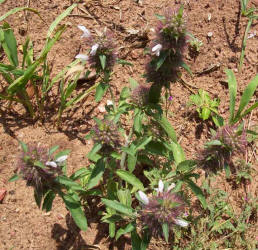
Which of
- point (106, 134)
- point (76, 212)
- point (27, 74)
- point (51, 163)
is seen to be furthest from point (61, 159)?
point (27, 74)

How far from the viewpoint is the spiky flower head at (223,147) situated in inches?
81.7

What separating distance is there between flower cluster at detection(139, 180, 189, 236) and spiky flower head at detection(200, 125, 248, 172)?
0.38 m

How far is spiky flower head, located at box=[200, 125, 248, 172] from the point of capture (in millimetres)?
2076

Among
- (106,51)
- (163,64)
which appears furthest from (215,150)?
(106,51)

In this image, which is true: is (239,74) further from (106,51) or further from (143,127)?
(106,51)

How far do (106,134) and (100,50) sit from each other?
690 millimetres

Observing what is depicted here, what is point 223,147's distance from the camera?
84.7 inches

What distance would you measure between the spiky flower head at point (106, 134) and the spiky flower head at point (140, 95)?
15.2 inches

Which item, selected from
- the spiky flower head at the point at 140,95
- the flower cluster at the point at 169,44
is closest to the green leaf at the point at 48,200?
the spiky flower head at the point at 140,95

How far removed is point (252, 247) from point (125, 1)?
136 inches

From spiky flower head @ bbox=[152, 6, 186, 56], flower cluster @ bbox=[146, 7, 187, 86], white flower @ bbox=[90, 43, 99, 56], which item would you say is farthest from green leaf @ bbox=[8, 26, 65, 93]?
spiky flower head @ bbox=[152, 6, 186, 56]

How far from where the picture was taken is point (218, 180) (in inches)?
140

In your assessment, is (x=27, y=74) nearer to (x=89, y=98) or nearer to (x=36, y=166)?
(x=89, y=98)

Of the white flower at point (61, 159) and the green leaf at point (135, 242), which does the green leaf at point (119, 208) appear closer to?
the green leaf at point (135, 242)
